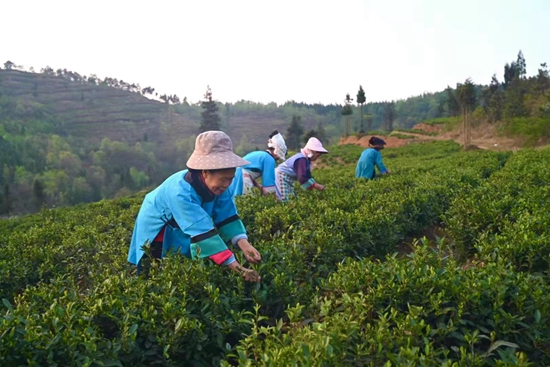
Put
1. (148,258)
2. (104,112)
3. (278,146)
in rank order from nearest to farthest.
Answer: (148,258)
(278,146)
(104,112)

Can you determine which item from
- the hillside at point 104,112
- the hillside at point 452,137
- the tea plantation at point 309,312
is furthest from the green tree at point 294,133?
the hillside at point 104,112

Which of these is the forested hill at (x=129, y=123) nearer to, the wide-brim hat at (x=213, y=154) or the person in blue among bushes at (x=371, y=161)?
the person in blue among bushes at (x=371, y=161)

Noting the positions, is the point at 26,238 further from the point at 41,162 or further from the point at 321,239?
the point at 41,162

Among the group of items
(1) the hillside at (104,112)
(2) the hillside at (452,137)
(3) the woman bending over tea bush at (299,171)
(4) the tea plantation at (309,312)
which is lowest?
(2) the hillside at (452,137)

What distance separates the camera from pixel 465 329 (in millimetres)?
2260

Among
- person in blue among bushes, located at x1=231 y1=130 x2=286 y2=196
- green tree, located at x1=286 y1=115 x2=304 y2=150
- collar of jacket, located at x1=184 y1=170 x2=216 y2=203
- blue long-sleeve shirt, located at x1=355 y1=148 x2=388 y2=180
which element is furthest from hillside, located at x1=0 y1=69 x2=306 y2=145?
collar of jacket, located at x1=184 y1=170 x2=216 y2=203

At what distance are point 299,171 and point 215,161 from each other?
3645 millimetres

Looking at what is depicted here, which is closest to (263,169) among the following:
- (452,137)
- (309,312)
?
(309,312)

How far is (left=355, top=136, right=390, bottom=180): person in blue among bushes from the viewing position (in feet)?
27.1

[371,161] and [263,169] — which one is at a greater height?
[263,169]

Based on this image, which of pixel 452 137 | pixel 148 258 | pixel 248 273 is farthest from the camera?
pixel 452 137

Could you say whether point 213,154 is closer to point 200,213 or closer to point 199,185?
point 199,185

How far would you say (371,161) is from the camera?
8539mm

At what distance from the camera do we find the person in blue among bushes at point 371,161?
8.27m
